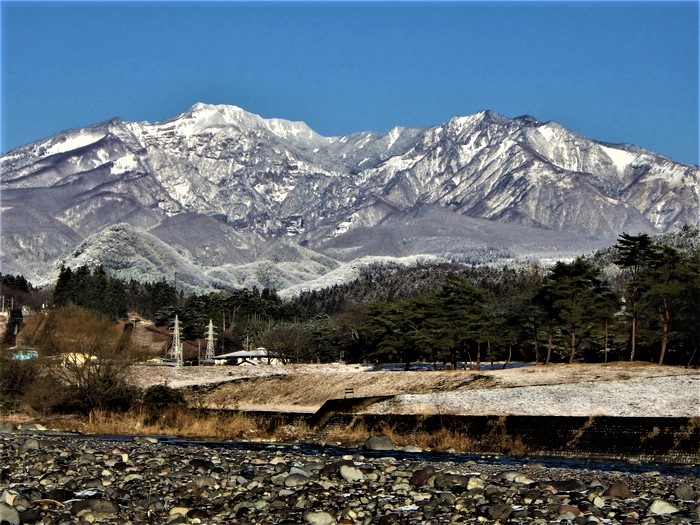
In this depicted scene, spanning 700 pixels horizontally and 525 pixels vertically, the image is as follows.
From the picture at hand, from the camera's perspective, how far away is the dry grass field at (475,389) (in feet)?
176

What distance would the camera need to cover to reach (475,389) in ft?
212

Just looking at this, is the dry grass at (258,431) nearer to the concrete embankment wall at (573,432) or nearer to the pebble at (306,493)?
the concrete embankment wall at (573,432)

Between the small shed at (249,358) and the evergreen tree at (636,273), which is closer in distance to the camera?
the evergreen tree at (636,273)

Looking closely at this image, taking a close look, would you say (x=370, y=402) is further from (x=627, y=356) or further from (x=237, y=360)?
(x=237, y=360)

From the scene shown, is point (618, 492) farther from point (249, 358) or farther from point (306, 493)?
point (249, 358)

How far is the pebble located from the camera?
22.6 m

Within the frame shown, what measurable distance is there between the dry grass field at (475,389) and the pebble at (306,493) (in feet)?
71.2

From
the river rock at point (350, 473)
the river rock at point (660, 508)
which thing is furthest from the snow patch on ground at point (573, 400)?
the river rock at point (660, 508)

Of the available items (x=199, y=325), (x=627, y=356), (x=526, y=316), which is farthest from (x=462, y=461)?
(x=199, y=325)

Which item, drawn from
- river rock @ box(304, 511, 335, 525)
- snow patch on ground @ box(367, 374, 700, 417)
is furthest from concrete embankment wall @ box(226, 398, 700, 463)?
river rock @ box(304, 511, 335, 525)

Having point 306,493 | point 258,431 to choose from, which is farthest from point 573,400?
point 306,493

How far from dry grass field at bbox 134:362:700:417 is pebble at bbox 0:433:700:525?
855 inches

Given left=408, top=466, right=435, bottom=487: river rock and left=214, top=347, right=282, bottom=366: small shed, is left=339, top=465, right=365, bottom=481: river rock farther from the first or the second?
left=214, top=347, right=282, bottom=366: small shed

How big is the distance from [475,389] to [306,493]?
1593 inches
